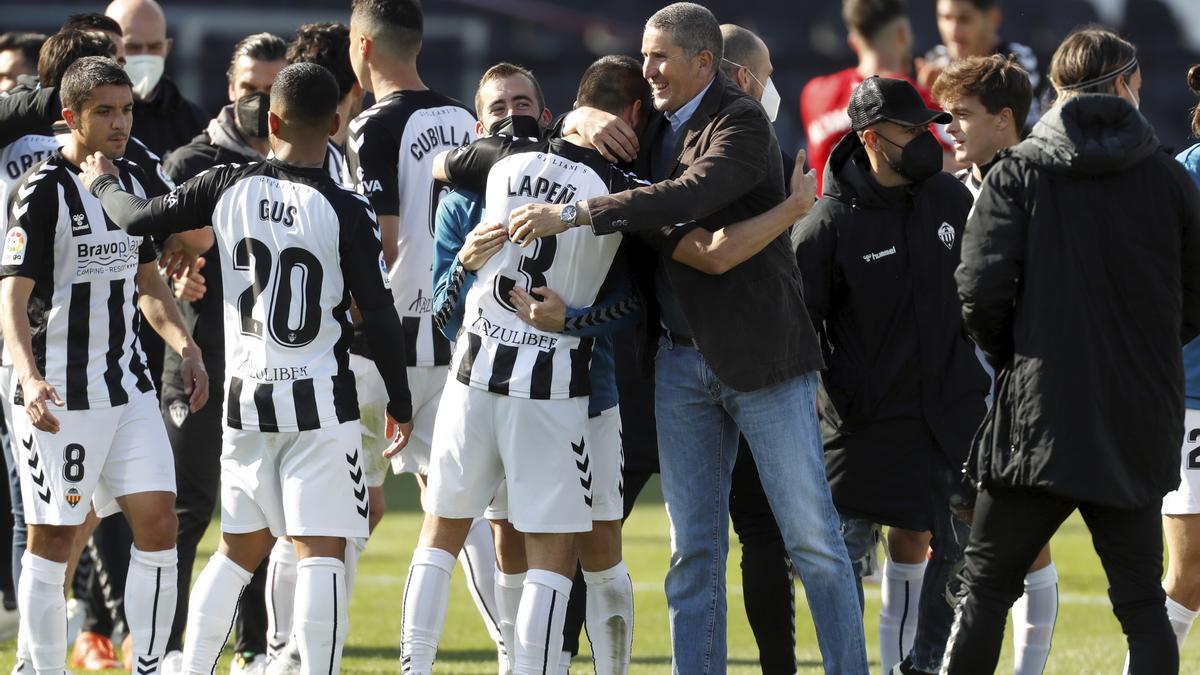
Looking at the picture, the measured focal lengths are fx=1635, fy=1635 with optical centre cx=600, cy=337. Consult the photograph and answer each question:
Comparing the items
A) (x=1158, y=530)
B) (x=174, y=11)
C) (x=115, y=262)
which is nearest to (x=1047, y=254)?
(x=1158, y=530)

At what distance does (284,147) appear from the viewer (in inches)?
187

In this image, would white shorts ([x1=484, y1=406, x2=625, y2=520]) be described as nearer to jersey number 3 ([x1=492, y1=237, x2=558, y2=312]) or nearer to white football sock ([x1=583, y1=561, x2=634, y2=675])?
white football sock ([x1=583, y1=561, x2=634, y2=675])

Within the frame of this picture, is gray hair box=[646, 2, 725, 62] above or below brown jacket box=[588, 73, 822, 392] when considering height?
above

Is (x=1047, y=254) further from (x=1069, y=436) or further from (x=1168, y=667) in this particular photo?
(x=1168, y=667)

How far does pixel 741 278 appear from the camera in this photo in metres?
4.59

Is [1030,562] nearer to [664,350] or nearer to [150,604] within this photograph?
[664,350]

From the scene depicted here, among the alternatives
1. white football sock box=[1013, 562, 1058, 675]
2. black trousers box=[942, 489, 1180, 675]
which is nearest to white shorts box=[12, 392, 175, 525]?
black trousers box=[942, 489, 1180, 675]

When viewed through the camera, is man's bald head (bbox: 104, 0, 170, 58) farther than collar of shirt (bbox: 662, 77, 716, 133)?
Yes

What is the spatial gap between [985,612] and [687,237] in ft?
4.20

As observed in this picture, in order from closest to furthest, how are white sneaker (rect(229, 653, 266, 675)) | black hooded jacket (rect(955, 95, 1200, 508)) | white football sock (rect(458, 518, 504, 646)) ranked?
black hooded jacket (rect(955, 95, 1200, 508)) < white football sock (rect(458, 518, 504, 646)) < white sneaker (rect(229, 653, 266, 675))

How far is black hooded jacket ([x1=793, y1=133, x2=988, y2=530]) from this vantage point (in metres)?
5.11

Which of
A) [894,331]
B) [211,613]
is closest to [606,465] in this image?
[894,331]

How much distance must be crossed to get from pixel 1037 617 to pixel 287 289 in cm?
257

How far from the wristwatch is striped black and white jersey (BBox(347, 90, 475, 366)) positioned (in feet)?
4.49
